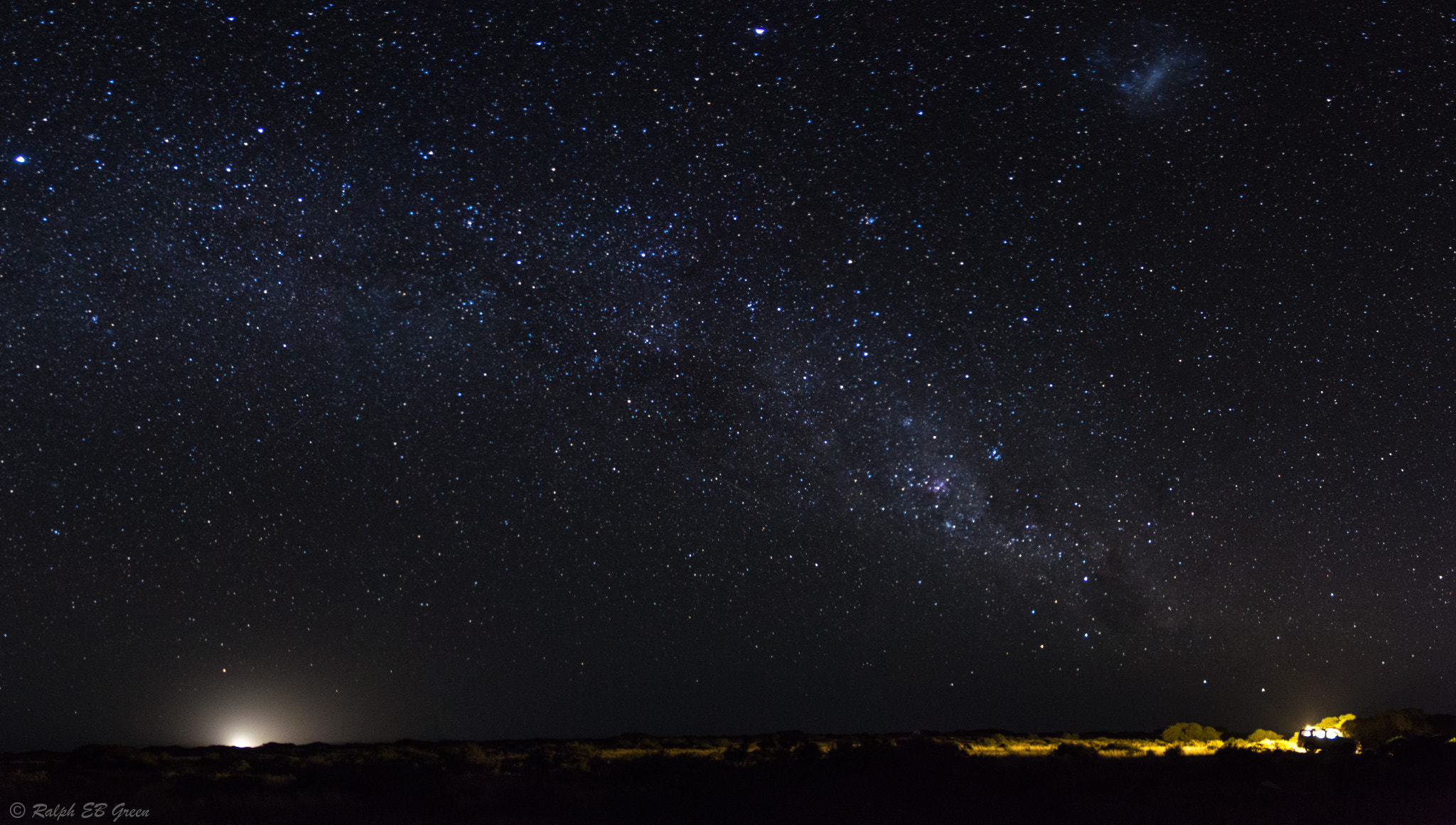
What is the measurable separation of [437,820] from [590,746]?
44.5 feet

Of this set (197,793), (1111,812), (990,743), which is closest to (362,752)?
(197,793)

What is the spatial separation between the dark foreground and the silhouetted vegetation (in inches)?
1.7

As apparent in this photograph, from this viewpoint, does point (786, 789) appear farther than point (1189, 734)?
No

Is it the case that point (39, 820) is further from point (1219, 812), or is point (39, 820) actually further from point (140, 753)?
point (1219, 812)

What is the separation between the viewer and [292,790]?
522 inches

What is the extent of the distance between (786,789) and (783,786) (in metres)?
0.22

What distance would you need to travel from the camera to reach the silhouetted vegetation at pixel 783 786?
11.4 meters

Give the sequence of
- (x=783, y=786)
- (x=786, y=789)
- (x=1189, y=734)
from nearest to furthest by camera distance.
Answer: (x=786, y=789), (x=783, y=786), (x=1189, y=734)

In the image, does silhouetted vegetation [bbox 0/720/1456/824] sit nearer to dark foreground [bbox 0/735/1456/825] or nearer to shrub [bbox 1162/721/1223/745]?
dark foreground [bbox 0/735/1456/825]

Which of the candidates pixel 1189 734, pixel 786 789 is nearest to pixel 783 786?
pixel 786 789

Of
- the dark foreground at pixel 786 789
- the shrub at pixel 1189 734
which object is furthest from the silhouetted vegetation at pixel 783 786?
the shrub at pixel 1189 734

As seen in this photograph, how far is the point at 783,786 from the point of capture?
12867 mm

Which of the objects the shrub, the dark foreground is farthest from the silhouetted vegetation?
the shrub

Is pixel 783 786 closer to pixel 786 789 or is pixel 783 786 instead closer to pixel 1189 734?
pixel 786 789
